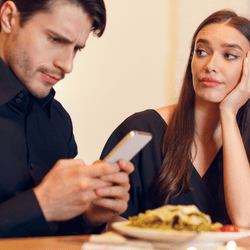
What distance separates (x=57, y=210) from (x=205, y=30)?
44.9 inches

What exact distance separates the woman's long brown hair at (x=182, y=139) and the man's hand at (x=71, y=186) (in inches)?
25.0

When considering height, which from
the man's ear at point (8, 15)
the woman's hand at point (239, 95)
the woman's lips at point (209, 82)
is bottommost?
the woman's hand at point (239, 95)

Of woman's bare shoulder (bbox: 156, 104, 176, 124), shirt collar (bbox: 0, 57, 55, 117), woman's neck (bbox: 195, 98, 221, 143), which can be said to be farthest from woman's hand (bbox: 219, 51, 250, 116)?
shirt collar (bbox: 0, 57, 55, 117)

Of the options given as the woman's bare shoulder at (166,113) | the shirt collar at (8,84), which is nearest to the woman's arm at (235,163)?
the woman's bare shoulder at (166,113)

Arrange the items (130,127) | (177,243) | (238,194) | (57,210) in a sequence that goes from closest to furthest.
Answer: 1. (177,243)
2. (57,210)
3. (238,194)
4. (130,127)

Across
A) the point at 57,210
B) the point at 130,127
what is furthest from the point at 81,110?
the point at 57,210

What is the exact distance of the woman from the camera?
1.50 metres

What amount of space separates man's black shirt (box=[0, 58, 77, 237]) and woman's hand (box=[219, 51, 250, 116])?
732 mm

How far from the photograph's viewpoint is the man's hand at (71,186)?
2.83 feet

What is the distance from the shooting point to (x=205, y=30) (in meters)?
1.67

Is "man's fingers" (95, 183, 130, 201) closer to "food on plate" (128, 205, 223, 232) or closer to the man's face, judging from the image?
"food on plate" (128, 205, 223, 232)

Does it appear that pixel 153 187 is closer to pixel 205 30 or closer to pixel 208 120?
pixel 208 120

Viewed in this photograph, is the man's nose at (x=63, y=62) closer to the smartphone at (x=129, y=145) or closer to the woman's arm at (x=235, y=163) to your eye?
the smartphone at (x=129, y=145)

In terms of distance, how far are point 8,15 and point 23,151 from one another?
Result: 1.51ft
